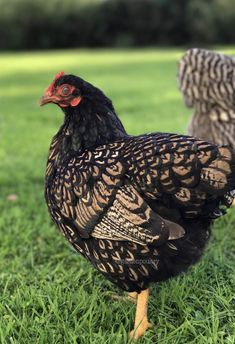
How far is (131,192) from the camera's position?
1.84m

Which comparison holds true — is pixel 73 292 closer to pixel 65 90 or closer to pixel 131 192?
pixel 131 192

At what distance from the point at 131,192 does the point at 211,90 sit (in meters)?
1.92

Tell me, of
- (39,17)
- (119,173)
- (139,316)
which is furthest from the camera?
(39,17)

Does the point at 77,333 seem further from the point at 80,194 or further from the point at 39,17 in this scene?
the point at 39,17

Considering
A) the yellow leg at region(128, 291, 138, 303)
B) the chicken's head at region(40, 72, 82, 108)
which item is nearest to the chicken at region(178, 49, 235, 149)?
the yellow leg at region(128, 291, 138, 303)

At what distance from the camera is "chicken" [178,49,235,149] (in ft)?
11.4

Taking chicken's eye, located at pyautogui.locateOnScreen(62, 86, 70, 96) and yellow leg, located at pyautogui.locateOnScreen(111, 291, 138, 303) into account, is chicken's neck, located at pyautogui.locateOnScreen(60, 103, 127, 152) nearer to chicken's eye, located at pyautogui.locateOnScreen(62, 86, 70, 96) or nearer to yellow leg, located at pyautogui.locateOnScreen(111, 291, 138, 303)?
chicken's eye, located at pyautogui.locateOnScreen(62, 86, 70, 96)

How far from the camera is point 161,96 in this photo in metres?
10.1

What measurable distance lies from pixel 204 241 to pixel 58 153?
76cm

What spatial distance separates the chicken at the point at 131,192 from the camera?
178 centimetres

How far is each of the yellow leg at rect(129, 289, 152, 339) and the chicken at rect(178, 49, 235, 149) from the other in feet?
5.60

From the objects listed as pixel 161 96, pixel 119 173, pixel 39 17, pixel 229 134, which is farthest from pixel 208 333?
pixel 39 17

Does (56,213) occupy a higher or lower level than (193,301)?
higher

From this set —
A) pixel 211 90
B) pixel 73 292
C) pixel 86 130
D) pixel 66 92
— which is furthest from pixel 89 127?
pixel 211 90
